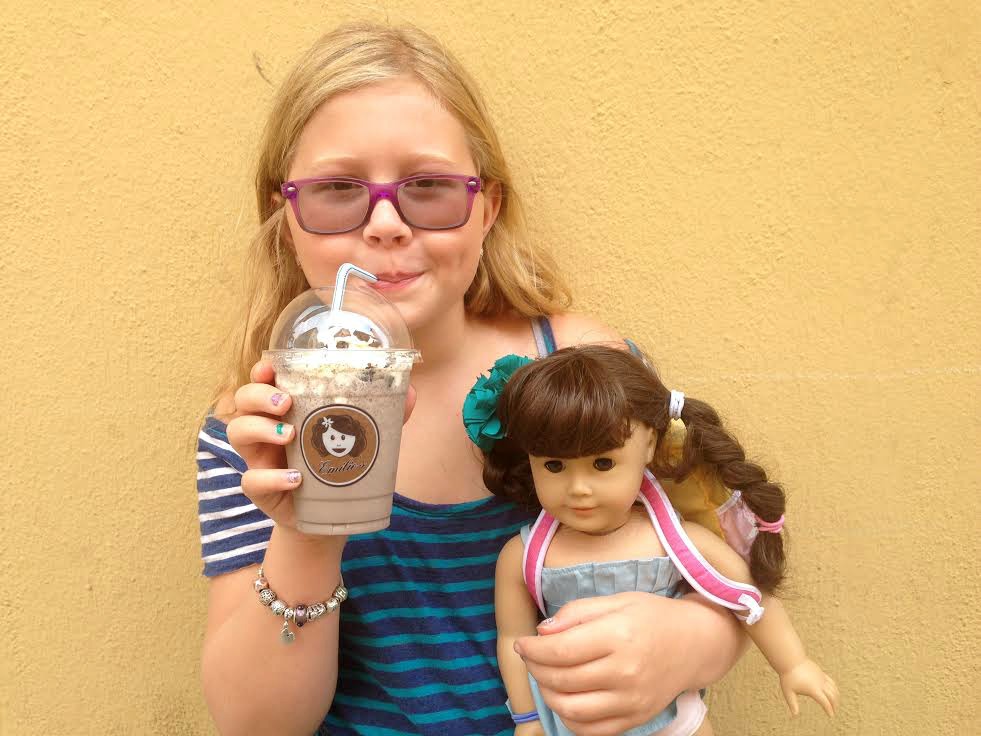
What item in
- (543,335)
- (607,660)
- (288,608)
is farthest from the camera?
(543,335)

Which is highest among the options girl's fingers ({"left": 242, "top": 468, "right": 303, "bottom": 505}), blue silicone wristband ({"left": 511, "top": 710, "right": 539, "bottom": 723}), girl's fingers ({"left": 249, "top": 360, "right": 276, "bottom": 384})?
girl's fingers ({"left": 249, "top": 360, "right": 276, "bottom": 384})

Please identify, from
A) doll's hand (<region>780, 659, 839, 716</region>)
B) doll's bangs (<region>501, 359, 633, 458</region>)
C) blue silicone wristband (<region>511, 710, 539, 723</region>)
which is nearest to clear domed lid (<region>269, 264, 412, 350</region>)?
doll's bangs (<region>501, 359, 633, 458</region>)

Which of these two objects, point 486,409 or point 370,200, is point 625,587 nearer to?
point 486,409

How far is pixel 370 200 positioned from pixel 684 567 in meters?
0.85

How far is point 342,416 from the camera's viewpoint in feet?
4.18

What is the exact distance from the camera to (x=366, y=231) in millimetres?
1545

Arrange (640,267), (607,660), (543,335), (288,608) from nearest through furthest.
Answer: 1. (607,660)
2. (288,608)
3. (543,335)
4. (640,267)

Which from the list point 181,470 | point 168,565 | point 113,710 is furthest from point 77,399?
point 113,710

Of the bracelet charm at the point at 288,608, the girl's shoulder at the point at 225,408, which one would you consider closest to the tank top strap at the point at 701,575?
the bracelet charm at the point at 288,608

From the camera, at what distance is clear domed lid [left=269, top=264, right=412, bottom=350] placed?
1.34 metres

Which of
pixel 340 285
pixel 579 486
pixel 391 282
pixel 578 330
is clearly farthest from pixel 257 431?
pixel 578 330

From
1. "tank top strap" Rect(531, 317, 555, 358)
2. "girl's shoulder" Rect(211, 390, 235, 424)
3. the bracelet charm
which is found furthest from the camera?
"tank top strap" Rect(531, 317, 555, 358)

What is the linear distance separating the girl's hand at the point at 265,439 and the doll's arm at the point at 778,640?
591mm

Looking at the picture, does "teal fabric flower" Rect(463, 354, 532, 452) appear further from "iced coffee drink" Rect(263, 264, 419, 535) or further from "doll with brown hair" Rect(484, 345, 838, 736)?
"iced coffee drink" Rect(263, 264, 419, 535)
